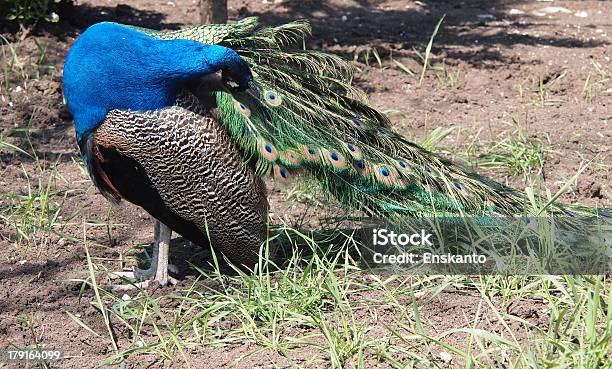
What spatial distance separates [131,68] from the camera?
4.00 meters

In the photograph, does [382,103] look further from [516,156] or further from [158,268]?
[158,268]

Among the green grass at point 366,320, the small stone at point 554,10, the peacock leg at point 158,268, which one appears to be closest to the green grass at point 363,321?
the green grass at point 366,320

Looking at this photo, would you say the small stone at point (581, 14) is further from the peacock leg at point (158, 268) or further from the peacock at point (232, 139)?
the peacock leg at point (158, 268)

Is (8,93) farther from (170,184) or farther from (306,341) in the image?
(306,341)

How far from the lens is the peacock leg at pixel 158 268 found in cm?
444

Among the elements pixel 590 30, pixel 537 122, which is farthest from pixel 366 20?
pixel 537 122

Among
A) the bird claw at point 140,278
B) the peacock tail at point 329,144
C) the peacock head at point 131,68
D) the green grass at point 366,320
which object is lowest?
the bird claw at point 140,278

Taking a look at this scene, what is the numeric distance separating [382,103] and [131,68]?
2944 mm

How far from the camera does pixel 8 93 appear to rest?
6305 mm

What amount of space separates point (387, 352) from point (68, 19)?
511cm

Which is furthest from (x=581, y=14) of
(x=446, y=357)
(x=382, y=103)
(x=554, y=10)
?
(x=446, y=357)

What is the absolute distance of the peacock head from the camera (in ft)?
13.2

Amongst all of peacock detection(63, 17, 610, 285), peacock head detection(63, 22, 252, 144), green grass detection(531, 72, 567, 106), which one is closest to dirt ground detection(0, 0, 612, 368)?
green grass detection(531, 72, 567, 106)

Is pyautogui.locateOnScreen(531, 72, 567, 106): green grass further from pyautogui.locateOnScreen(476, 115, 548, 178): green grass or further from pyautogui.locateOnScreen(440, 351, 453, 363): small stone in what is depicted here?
pyautogui.locateOnScreen(440, 351, 453, 363): small stone
